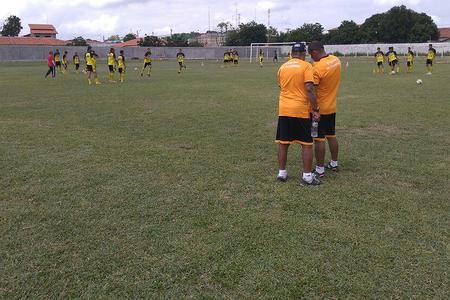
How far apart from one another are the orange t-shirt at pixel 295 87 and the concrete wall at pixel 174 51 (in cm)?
4689

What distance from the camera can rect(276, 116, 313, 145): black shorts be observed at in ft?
18.6

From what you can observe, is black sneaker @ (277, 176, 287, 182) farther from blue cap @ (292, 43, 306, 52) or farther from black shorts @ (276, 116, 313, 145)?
blue cap @ (292, 43, 306, 52)

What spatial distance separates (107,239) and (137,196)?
1.21 metres

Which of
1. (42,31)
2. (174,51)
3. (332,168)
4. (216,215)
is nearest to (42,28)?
(42,31)

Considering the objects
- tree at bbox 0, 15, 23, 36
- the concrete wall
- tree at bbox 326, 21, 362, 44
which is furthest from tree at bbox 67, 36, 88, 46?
tree at bbox 326, 21, 362, 44

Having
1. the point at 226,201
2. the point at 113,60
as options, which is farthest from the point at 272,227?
the point at 113,60

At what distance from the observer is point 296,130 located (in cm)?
568

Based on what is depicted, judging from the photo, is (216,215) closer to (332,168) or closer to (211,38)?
(332,168)

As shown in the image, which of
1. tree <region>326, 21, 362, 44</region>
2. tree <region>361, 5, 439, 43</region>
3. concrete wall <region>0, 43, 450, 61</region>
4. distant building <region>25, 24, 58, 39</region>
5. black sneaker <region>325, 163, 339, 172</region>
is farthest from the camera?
distant building <region>25, 24, 58, 39</region>

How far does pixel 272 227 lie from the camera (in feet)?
14.5

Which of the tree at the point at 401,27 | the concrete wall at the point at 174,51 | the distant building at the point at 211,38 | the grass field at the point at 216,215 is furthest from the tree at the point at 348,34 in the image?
the grass field at the point at 216,215

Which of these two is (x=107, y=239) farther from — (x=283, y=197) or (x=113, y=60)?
(x=113, y=60)

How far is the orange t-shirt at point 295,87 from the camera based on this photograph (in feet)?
18.0

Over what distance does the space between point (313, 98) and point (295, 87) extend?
27 centimetres
